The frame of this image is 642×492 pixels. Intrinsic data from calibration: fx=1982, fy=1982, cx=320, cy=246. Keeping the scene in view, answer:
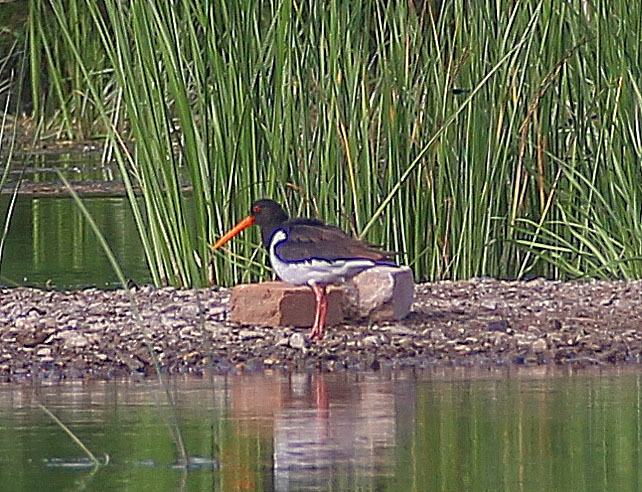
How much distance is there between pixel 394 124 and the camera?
10219 mm

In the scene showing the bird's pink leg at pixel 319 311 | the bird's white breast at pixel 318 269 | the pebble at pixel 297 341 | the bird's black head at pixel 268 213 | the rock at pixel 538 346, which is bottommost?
the rock at pixel 538 346

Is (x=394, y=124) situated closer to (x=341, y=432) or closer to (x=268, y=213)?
(x=268, y=213)

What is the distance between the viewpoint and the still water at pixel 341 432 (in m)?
5.74

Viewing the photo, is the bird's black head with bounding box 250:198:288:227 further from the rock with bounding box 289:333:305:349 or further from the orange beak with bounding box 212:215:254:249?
the rock with bounding box 289:333:305:349

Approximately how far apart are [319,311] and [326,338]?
0.12 m

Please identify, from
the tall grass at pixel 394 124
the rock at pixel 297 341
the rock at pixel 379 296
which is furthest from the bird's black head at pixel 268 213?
the tall grass at pixel 394 124

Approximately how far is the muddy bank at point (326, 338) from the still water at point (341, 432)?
30cm

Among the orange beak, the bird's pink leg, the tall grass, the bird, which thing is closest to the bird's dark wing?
the bird

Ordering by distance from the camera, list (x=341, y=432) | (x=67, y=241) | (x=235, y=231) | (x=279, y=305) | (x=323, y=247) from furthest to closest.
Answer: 1. (x=67, y=241)
2. (x=235, y=231)
3. (x=279, y=305)
4. (x=323, y=247)
5. (x=341, y=432)

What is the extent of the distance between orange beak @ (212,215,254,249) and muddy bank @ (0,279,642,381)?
274 millimetres

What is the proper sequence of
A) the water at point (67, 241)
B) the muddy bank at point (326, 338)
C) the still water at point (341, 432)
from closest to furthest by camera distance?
the still water at point (341, 432) < the muddy bank at point (326, 338) < the water at point (67, 241)

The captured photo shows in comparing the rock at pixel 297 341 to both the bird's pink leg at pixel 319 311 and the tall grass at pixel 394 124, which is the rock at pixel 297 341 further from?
the tall grass at pixel 394 124

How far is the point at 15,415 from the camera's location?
699 centimetres

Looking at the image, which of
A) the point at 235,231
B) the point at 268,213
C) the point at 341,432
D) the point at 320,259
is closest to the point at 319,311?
the point at 320,259
